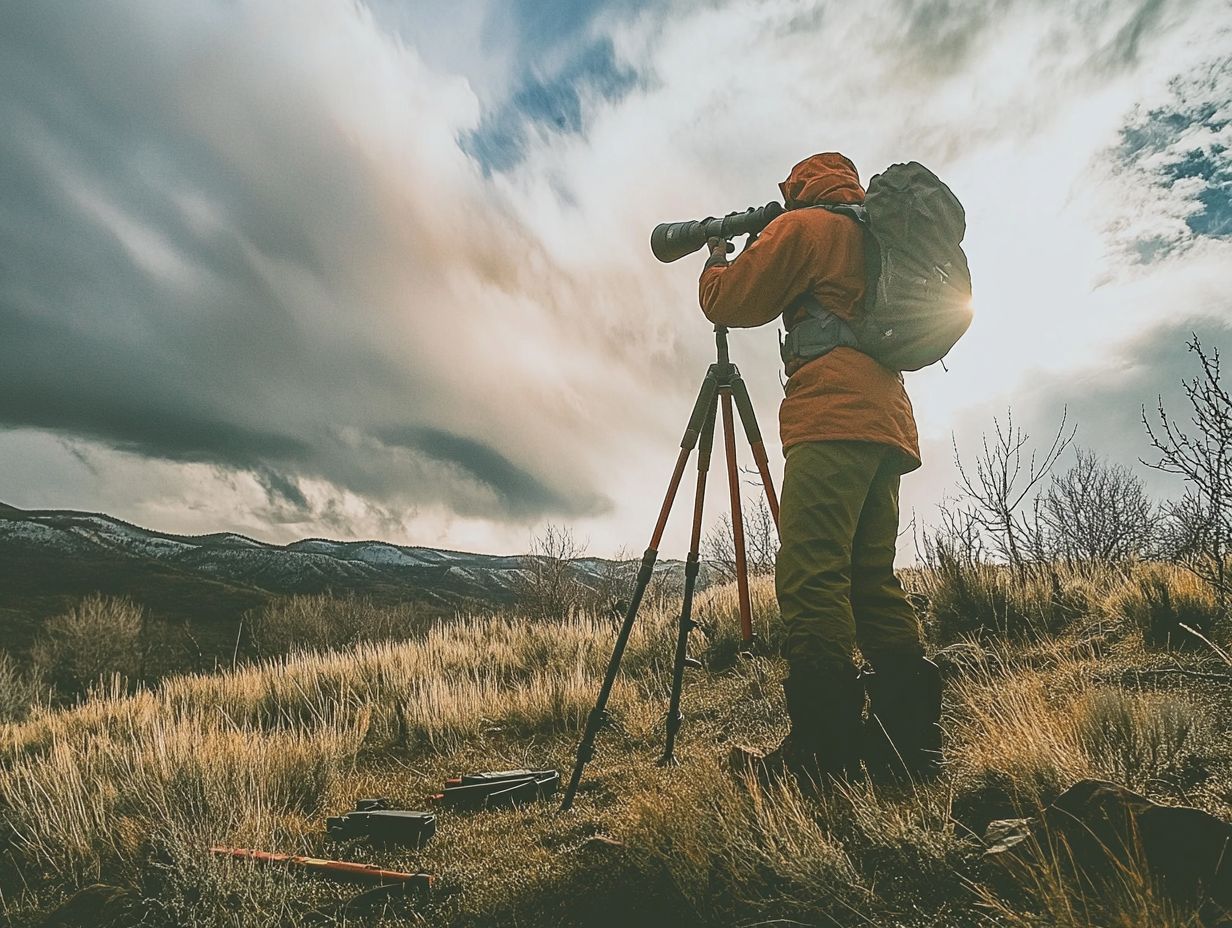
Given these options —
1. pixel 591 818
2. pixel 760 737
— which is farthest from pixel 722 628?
pixel 591 818

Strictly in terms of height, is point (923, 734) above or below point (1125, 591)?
below

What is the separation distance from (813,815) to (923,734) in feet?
2.41

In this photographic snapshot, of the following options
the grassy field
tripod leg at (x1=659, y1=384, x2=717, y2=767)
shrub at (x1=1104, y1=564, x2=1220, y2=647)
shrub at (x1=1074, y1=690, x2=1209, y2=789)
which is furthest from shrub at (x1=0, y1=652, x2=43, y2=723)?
shrub at (x1=1104, y1=564, x2=1220, y2=647)

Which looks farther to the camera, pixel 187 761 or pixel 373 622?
pixel 373 622

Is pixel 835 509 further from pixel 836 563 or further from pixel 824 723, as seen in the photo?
pixel 824 723

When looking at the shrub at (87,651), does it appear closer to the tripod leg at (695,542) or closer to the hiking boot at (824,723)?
the tripod leg at (695,542)

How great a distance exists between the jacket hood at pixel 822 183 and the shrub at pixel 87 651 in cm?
4649

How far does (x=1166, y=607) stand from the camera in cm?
374

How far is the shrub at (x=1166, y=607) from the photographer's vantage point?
3.65 metres

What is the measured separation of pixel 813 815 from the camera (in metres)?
2.08

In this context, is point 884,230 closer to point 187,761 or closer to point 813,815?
point 813,815

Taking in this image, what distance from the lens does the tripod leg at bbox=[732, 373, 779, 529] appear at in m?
2.85

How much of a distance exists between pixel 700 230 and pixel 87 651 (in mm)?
49629

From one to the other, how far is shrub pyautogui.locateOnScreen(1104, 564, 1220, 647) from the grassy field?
0.03m
